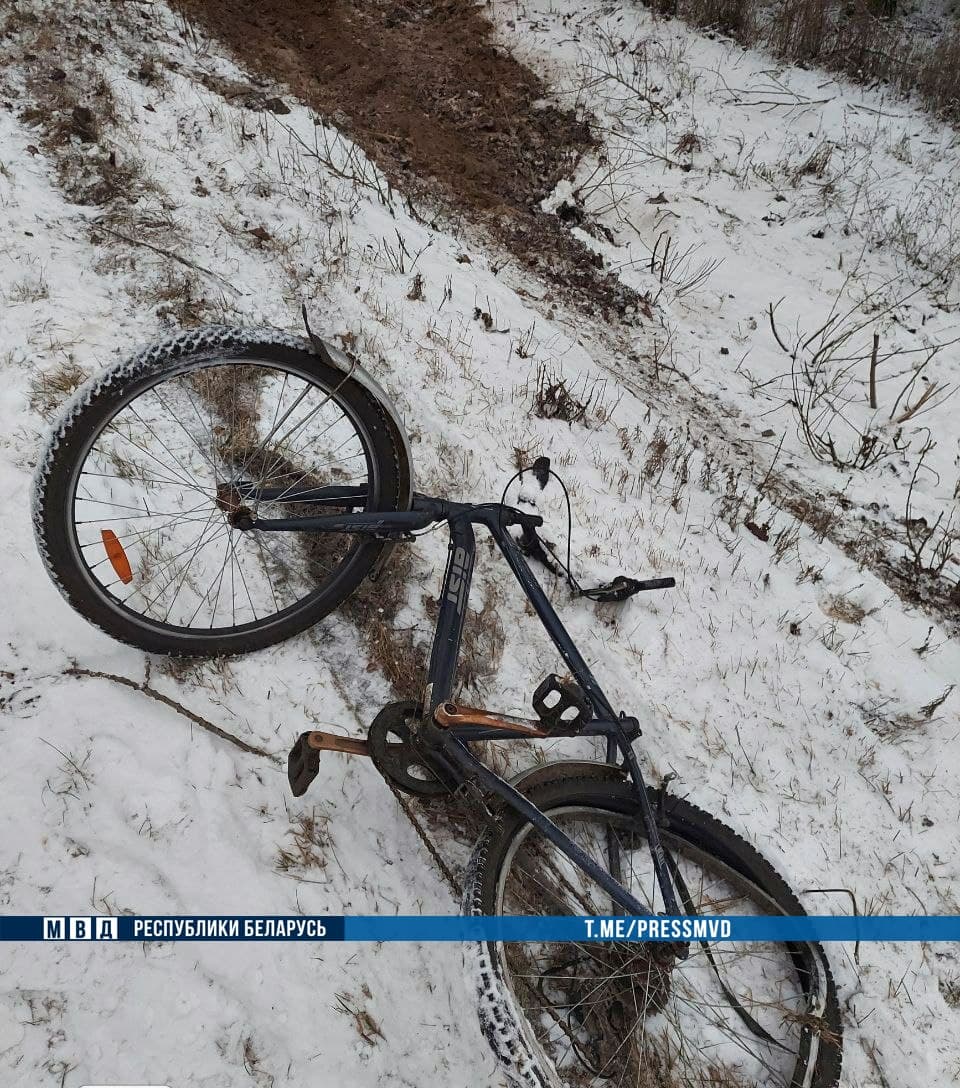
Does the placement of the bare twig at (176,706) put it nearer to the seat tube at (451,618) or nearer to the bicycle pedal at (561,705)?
the seat tube at (451,618)

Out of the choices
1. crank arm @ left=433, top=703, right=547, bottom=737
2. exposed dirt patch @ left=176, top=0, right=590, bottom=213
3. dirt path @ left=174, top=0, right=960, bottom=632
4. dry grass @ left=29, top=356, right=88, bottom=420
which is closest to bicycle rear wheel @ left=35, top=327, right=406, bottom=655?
dry grass @ left=29, top=356, right=88, bottom=420

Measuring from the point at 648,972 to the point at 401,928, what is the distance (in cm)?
79

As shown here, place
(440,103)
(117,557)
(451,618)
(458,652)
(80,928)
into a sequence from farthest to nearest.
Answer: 1. (440,103)
2. (117,557)
3. (458,652)
4. (451,618)
5. (80,928)

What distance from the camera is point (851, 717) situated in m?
3.26

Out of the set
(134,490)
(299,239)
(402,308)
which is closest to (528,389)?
(402,308)

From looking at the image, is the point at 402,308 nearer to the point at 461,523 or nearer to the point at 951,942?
the point at 461,523

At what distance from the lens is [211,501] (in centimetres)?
331

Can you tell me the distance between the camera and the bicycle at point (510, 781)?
2.20 meters

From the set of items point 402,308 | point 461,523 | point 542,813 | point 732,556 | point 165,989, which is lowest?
point 165,989

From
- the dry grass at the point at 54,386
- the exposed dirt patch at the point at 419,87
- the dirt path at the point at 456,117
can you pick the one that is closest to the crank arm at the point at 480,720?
the dry grass at the point at 54,386

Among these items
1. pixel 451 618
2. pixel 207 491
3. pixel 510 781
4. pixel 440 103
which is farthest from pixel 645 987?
pixel 440 103

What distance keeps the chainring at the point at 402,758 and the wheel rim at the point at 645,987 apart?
0.32 m

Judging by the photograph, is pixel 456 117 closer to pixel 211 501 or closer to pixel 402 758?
pixel 211 501

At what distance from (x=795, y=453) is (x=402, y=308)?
115 inches
